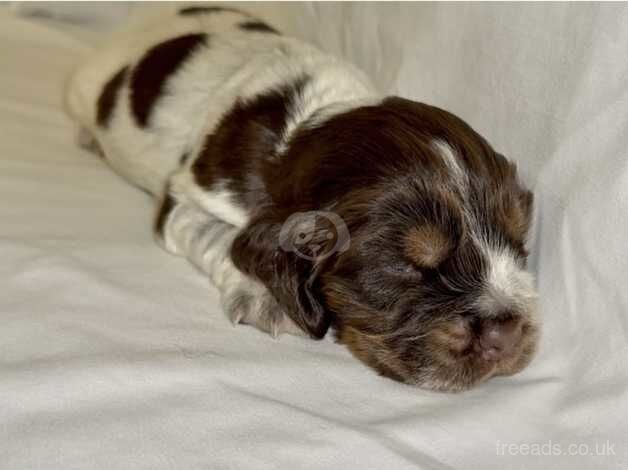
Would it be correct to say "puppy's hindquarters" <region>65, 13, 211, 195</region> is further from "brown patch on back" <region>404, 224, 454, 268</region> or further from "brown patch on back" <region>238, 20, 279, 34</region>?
"brown patch on back" <region>404, 224, 454, 268</region>

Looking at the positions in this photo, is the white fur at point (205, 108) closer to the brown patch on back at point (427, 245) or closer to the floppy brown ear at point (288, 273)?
the floppy brown ear at point (288, 273)

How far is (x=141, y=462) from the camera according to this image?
192 cm

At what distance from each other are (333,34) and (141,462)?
2.89 meters

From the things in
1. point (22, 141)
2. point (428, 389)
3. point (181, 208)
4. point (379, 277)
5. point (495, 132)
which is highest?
point (495, 132)

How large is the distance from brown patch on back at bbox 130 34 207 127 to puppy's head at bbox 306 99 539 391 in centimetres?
138

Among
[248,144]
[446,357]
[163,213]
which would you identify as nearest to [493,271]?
[446,357]

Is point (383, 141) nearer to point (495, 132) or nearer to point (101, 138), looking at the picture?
point (495, 132)

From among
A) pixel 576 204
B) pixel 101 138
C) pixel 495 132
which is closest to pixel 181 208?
pixel 101 138

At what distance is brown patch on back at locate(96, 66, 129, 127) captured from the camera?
149 inches

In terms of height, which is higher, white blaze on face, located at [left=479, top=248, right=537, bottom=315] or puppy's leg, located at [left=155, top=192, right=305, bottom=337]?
white blaze on face, located at [left=479, top=248, right=537, bottom=315]

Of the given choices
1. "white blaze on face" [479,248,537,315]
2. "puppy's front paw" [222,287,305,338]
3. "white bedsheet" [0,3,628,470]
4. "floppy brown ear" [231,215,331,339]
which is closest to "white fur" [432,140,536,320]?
"white blaze on face" [479,248,537,315]

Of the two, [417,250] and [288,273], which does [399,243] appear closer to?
[417,250]

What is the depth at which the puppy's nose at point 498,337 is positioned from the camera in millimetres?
2278

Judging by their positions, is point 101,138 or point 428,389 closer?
point 428,389
